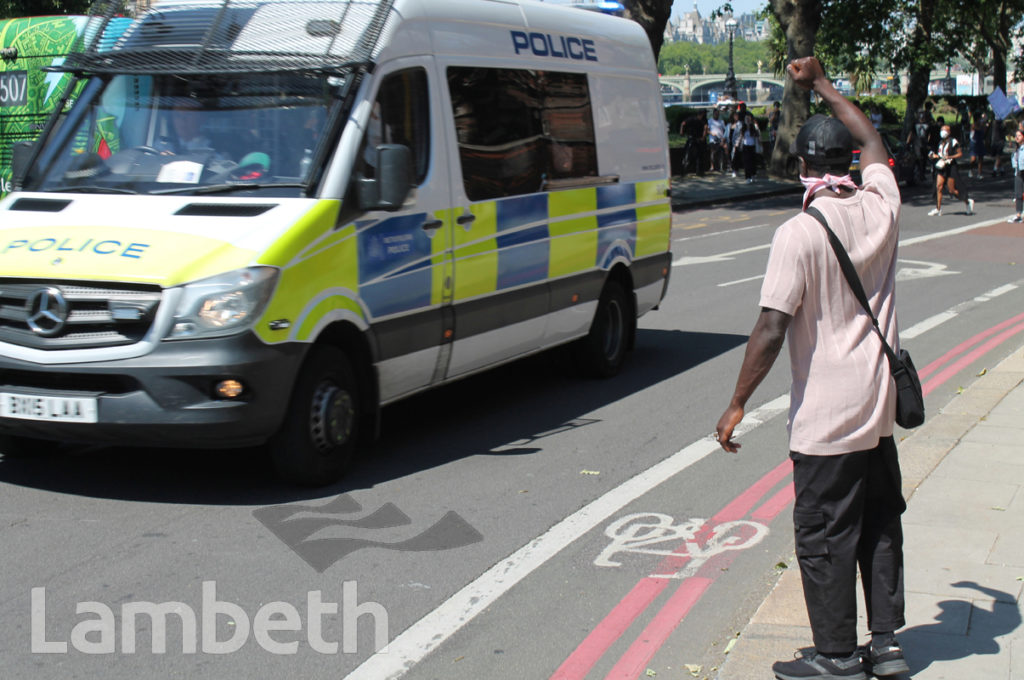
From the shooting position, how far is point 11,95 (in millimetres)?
16109

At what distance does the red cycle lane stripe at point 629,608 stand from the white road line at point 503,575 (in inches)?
18.1

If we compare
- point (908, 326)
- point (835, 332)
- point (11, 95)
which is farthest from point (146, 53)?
point (11, 95)

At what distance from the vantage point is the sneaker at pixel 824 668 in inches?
155

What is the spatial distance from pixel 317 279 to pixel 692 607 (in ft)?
8.04

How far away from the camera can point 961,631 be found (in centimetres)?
436

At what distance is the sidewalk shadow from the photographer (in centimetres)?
416

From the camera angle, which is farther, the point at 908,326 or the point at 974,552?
the point at 908,326

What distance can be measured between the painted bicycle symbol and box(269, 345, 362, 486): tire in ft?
4.88

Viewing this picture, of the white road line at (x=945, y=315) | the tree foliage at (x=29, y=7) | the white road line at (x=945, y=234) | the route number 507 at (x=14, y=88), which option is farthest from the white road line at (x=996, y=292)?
the tree foliage at (x=29, y=7)

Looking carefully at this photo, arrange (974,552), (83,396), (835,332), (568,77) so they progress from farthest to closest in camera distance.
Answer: (568,77) < (83,396) < (974,552) < (835,332)

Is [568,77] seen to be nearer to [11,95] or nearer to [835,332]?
[835,332]

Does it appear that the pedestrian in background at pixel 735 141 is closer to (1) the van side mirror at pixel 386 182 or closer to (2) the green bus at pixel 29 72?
(2) the green bus at pixel 29 72

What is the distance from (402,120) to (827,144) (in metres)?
3.43

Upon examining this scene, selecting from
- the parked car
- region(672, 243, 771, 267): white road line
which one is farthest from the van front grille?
the parked car
